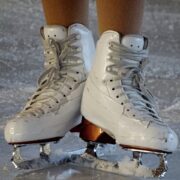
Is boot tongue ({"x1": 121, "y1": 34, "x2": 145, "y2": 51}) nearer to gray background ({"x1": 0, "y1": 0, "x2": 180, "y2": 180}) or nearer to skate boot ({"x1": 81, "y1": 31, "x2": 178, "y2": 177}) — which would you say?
A: skate boot ({"x1": 81, "y1": 31, "x2": 178, "y2": 177})

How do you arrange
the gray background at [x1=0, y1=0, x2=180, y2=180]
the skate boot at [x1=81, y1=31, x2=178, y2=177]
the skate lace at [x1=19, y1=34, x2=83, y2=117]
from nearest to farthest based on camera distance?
the skate boot at [x1=81, y1=31, x2=178, y2=177]
the skate lace at [x1=19, y1=34, x2=83, y2=117]
the gray background at [x1=0, y1=0, x2=180, y2=180]

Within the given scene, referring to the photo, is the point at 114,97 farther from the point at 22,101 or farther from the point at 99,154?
the point at 22,101

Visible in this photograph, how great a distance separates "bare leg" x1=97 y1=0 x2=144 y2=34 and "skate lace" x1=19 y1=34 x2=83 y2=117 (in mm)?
97

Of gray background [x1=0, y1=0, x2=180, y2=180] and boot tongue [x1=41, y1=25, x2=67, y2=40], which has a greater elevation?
boot tongue [x1=41, y1=25, x2=67, y2=40]

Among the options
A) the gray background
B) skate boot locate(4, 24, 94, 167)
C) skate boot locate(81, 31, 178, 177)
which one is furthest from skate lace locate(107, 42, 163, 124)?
the gray background

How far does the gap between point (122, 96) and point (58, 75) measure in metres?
0.15

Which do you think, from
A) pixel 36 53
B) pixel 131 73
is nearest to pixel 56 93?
pixel 131 73

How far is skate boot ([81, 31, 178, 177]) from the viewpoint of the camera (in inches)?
37.8

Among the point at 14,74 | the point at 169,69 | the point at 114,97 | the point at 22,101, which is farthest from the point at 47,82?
the point at 169,69

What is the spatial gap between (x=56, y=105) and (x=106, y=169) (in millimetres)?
148

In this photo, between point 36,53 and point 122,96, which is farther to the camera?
point 36,53

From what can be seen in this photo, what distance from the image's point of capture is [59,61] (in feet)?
3.60

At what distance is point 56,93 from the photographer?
107 cm

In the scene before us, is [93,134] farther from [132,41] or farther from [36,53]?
[36,53]
